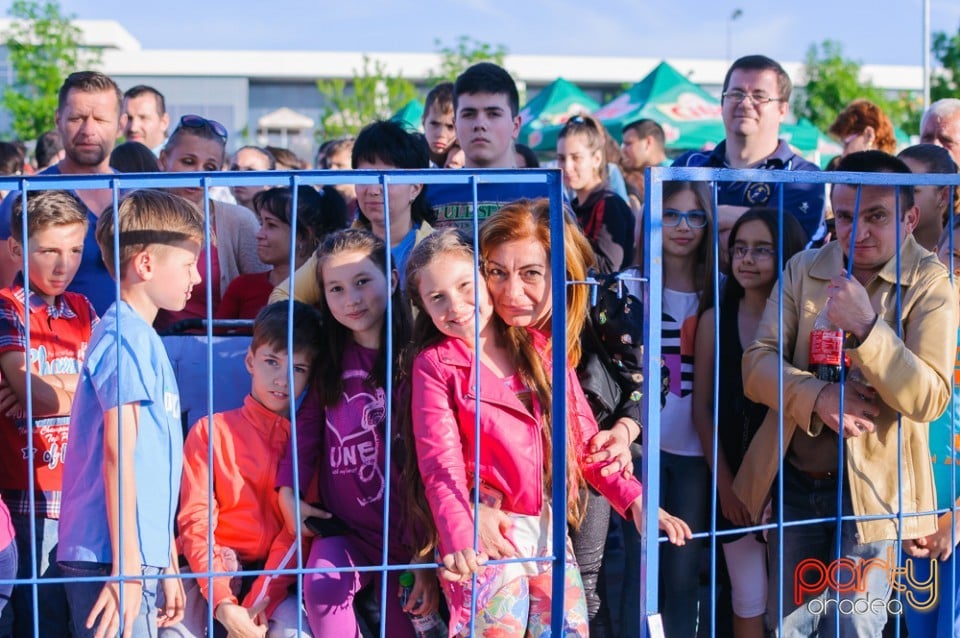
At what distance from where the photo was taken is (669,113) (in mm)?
11695

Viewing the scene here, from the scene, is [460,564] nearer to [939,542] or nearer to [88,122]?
[939,542]

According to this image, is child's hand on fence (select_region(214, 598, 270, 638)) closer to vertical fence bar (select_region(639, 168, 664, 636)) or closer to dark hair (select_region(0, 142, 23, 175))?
vertical fence bar (select_region(639, 168, 664, 636))

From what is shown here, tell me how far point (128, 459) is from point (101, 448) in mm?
109

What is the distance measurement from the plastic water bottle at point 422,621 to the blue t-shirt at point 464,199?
61.0 inches

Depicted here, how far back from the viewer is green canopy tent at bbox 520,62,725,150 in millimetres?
A: 11570

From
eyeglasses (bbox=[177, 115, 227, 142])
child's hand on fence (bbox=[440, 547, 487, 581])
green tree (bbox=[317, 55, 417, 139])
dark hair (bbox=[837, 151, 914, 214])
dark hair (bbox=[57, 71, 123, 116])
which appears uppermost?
green tree (bbox=[317, 55, 417, 139])

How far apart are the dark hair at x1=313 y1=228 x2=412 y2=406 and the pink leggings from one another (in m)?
0.44

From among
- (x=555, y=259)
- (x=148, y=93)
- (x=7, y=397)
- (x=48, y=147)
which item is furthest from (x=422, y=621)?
(x=48, y=147)

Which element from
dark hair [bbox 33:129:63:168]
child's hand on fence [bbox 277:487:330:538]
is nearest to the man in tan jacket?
child's hand on fence [bbox 277:487:330:538]

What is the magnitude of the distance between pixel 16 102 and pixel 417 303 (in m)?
24.0

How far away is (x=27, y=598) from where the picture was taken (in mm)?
3320

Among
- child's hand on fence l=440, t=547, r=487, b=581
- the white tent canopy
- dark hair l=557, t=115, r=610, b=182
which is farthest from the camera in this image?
the white tent canopy

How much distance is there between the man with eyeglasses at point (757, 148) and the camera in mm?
4223

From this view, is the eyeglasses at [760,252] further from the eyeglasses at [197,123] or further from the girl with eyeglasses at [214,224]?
the eyeglasses at [197,123]
